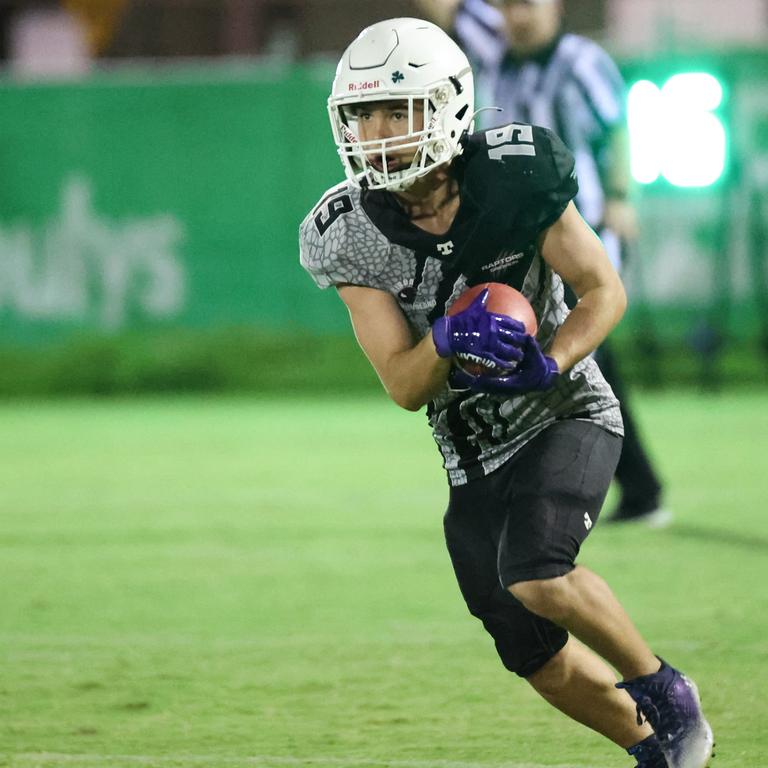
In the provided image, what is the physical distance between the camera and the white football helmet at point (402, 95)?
3.32 metres

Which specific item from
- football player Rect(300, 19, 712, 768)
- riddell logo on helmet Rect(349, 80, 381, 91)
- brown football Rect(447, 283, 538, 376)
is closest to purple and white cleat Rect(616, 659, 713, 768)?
football player Rect(300, 19, 712, 768)

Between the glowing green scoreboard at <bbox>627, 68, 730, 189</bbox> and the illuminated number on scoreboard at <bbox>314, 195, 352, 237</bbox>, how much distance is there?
845cm

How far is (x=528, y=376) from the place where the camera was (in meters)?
3.07

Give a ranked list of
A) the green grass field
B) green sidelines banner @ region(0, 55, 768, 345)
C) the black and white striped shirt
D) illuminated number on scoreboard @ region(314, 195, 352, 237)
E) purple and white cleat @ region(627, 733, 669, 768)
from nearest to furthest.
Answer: purple and white cleat @ region(627, 733, 669, 768)
illuminated number on scoreboard @ region(314, 195, 352, 237)
the green grass field
the black and white striped shirt
green sidelines banner @ region(0, 55, 768, 345)

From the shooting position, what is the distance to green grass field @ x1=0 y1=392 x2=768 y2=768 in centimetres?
368

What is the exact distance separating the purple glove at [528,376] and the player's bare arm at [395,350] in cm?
11

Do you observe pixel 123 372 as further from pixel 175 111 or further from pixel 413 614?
pixel 413 614

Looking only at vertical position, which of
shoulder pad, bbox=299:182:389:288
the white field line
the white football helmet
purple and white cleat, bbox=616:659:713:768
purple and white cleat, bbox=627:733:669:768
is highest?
the white football helmet

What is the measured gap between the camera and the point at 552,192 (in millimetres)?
3332

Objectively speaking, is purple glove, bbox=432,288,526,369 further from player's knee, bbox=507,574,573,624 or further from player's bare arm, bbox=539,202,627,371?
player's knee, bbox=507,574,573,624

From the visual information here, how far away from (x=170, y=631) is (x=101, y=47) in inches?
687

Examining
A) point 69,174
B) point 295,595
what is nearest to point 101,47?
point 69,174

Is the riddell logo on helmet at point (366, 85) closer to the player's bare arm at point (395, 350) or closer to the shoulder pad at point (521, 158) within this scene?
the shoulder pad at point (521, 158)

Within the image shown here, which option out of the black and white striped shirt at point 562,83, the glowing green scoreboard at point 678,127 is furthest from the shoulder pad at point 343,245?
the glowing green scoreboard at point 678,127
